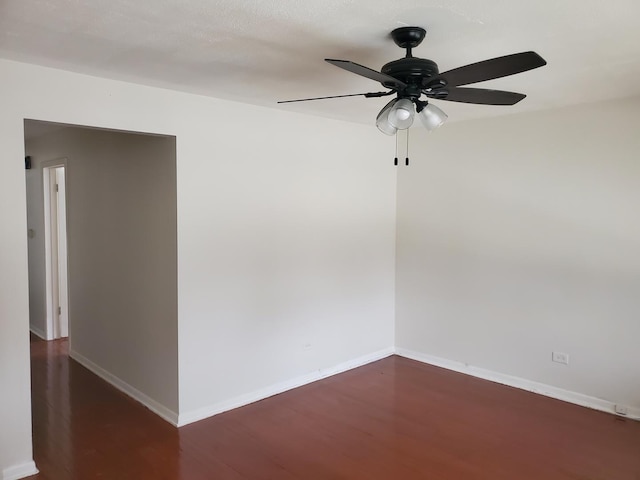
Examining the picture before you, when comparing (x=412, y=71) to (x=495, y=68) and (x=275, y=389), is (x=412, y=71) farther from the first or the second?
(x=275, y=389)

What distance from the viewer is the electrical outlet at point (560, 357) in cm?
395

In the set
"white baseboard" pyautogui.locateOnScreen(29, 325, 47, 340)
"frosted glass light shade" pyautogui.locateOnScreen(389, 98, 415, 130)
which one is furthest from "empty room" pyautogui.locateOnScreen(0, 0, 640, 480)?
"white baseboard" pyautogui.locateOnScreen(29, 325, 47, 340)

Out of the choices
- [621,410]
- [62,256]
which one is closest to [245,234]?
[62,256]

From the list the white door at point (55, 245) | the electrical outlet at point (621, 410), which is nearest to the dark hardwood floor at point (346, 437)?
the electrical outlet at point (621, 410)

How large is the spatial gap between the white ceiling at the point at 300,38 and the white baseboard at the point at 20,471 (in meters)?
2.30

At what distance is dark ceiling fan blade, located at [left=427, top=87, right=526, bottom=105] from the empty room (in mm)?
14

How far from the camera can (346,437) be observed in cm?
331

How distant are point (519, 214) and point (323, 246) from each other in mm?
1700

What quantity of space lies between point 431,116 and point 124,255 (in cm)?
271

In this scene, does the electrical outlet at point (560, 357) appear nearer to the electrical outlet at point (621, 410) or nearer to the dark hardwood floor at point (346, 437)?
the dark hardwood floor at point (346, 437)

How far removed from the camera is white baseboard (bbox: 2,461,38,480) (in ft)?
9.08

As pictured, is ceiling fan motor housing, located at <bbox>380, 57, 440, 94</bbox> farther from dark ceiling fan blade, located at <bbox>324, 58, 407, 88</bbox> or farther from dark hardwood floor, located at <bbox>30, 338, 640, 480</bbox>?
dark hardwood floor, located at <bbox>30, 338, 640, 480</bbox>

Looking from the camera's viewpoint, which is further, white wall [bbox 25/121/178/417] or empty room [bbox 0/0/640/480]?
white wall [bbox 25/121/178/417]

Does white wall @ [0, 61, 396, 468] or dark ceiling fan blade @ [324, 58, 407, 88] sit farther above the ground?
dark ceiling fan blade @ [324, 58, 407, 88]
